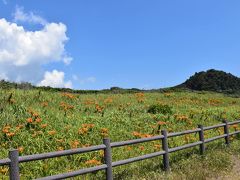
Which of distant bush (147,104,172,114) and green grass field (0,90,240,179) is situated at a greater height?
distant bush (147,104,172,114)

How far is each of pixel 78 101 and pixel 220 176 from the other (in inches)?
570

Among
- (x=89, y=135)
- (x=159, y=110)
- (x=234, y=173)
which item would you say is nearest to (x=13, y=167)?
(x=234, y=173)

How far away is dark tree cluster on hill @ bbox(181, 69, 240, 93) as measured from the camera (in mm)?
86688

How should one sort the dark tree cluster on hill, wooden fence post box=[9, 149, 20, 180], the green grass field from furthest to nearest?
the dark tree cluster on hill, the green grass field, wooden fence post box=[9, 149, 20, 180]

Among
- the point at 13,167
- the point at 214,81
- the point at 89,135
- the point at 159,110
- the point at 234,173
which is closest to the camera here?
the point at 13,167

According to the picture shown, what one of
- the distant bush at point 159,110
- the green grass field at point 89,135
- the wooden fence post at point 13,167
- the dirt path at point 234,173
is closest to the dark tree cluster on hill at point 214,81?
the distant bush at point 159,110

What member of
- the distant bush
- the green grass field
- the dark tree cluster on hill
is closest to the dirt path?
the green grass field

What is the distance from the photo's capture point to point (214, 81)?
288 ft

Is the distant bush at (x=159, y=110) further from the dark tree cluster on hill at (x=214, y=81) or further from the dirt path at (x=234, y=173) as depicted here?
the dark tree cluster on hill at (x=214, y=81)

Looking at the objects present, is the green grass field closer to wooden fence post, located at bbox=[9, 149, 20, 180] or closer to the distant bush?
the distant bush

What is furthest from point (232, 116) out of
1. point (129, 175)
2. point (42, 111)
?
point (129, 175)

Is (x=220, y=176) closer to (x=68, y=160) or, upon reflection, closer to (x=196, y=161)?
(x=196, y=161)

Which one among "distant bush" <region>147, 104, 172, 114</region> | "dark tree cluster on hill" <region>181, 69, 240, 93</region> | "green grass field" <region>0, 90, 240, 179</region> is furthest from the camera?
"dark tree cluster on hill" <region>181, 69, 240, 93</region>

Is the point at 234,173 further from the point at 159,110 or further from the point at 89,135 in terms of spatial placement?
the point at 159,110
